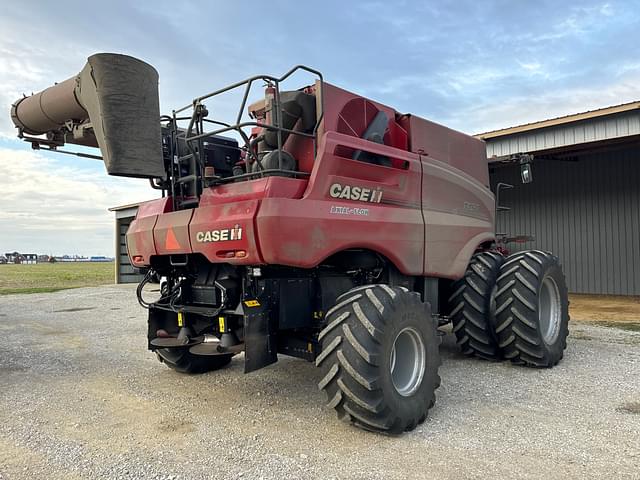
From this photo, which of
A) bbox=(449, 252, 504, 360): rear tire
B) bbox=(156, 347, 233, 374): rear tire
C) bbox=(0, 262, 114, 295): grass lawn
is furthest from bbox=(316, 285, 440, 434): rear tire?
bbox=(0, 262, 114, 295): grass lawn

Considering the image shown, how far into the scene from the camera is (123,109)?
4.41 metres

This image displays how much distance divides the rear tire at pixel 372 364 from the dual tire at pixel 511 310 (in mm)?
1913

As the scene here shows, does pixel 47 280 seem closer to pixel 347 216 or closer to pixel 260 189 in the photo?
pixel 260 189

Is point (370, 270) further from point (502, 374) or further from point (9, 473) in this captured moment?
point (9, 473)

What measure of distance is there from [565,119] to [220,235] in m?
9.38

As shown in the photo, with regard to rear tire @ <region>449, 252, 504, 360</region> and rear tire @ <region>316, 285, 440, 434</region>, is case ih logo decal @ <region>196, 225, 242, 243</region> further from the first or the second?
rear tire @ <region>449, 252, 504, 360</region>

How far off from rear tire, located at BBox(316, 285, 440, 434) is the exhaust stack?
2.15 metres

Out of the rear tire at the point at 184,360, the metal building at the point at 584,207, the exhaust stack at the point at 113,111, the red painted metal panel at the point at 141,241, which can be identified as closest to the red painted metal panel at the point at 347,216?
the exhaust stack at the point at 113,111

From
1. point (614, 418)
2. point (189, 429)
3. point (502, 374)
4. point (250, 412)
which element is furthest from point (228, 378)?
point (614, 418)

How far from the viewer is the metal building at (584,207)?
13008 millimetres

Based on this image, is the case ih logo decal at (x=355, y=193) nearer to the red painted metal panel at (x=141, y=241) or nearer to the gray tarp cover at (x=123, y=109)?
the gray tarp cover at (x=123, y=109)

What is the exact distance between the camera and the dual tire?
229 inches

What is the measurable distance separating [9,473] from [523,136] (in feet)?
38.2

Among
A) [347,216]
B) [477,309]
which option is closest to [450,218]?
[477,309]
